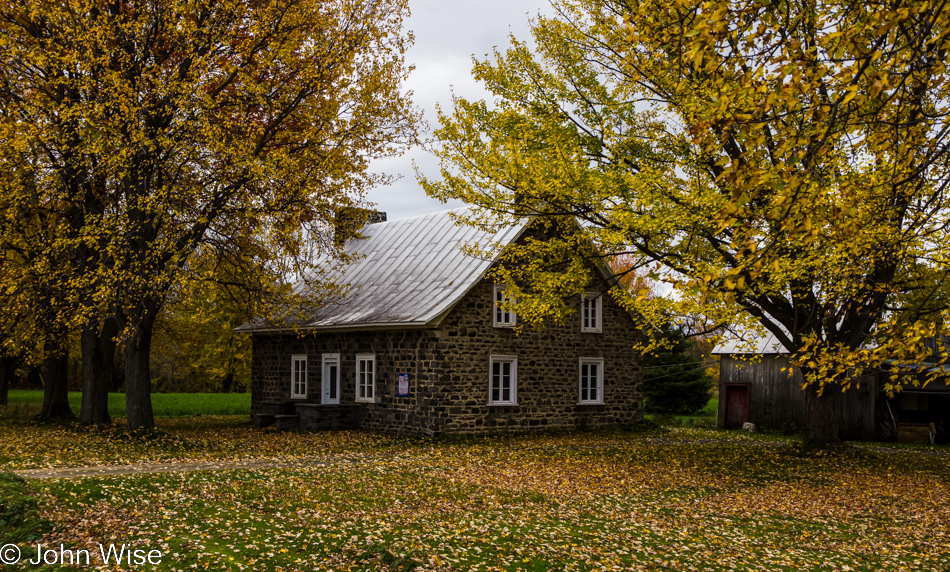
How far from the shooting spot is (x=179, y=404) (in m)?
34.2

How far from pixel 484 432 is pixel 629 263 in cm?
2633

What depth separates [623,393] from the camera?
25859 millimetres

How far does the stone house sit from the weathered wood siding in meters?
4.88

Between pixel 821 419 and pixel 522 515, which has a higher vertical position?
pixel 821 419

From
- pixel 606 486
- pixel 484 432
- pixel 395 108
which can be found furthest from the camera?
pixel 484 432

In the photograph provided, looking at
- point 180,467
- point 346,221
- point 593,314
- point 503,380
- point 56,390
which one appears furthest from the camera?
point 593,314

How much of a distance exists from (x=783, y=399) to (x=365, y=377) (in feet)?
48.3

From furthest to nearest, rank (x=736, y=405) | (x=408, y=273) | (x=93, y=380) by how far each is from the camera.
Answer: (x=736, y=405)
(x=408, y=273)
(x=93, y=380)

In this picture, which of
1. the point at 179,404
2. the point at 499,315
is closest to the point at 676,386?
the point at 499,315

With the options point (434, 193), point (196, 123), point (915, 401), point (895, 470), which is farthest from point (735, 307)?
point (915, 401)

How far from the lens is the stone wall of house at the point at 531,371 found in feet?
69.3

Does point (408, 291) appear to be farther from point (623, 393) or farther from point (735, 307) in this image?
point (735, 307)

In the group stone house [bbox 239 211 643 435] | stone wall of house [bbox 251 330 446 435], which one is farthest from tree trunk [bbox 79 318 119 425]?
stone wall of house [bbox 251 330 446 435]

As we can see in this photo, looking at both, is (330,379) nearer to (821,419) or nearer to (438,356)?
(438,356)
